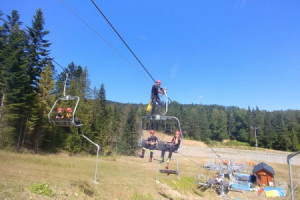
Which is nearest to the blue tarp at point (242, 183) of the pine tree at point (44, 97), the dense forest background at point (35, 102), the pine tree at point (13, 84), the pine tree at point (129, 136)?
the dense forest background at point (35, 102)

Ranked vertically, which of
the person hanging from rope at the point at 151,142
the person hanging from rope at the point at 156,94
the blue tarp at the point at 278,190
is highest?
the person hanging from rope at the point at 156,94

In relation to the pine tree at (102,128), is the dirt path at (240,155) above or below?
below

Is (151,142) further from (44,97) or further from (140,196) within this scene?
(44,97)

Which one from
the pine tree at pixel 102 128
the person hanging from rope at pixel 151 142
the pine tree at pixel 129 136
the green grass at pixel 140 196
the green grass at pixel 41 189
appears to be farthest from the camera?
the pine tree at pixel 129 136

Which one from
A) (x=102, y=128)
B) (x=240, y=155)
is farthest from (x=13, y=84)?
(x=240, y=155)

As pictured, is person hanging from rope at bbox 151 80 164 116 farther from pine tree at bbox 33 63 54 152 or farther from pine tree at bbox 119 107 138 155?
pine tree at bbox 119 107 138 155

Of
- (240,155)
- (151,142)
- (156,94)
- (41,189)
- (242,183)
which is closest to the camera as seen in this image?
(41,189)

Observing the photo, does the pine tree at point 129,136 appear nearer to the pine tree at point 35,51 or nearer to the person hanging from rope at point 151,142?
the pine tree at point 35,51

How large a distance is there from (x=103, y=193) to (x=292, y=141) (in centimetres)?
10784

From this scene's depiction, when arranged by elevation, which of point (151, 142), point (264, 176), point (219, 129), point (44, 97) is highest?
point (219, 129)

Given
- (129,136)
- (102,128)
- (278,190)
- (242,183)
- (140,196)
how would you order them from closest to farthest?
(140,196) → (278,190) → (242,183) → (102,128) → (129,136)

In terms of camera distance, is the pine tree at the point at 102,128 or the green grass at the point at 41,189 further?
the pine tree at the point at 102,128

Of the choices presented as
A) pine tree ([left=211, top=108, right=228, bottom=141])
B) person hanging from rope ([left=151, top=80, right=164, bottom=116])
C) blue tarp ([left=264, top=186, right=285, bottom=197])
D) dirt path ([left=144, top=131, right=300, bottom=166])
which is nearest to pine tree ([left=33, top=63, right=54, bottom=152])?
person hanging from rope ([left=151, top=80, right=164, bottom=116])

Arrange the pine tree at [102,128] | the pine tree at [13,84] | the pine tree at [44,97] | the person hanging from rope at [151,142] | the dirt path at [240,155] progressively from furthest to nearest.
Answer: the dirt path at [240,155] → the pine tree at [102,128] → the pine tree at [44,97] → the pine tree at [13,84] → the person hanging from rope at [151,142]
